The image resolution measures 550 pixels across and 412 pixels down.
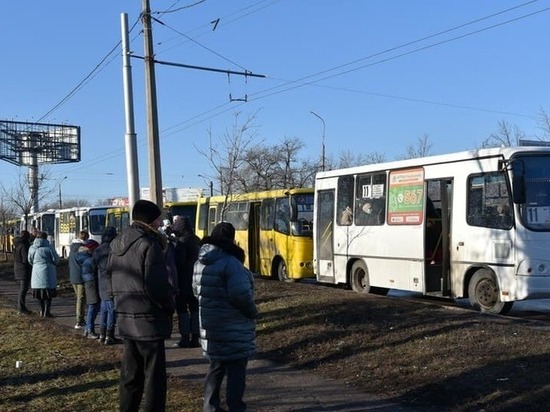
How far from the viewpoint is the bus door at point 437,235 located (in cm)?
1403

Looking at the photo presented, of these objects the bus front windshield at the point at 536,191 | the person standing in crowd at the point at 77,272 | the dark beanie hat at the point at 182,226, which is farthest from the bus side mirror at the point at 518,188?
the person standing in crowd at the point at 77,272

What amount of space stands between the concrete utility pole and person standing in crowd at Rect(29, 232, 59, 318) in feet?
8.32

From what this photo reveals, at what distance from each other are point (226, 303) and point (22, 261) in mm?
11065

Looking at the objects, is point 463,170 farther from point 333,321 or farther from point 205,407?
point 205,407

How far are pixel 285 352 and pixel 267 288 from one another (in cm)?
681

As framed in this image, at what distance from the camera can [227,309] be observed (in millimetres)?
5688

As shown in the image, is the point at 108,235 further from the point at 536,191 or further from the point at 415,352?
the point at 536,191

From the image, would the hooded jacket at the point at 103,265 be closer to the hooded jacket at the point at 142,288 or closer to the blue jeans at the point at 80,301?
the blue jeans at the point at 80,301

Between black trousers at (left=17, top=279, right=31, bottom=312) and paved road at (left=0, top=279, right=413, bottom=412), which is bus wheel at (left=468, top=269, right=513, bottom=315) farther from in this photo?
black trousers at (left=17, top=279, right=31, bottom=312)

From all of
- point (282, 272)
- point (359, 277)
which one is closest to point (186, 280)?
point (359, 277)

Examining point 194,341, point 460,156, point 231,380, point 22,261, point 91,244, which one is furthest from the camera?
point 22,261

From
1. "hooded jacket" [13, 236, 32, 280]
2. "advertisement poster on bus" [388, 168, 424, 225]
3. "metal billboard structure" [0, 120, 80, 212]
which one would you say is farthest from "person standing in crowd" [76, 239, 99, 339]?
"metal billboard structure" [0, 120, 80, 212]

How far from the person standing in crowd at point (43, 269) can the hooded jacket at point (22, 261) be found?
134cm

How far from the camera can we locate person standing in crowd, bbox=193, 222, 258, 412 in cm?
562
